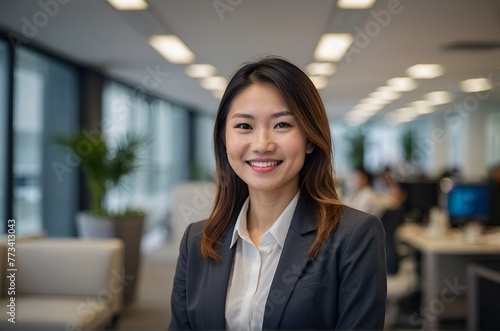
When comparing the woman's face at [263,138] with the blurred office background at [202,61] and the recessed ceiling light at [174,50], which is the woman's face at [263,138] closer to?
the blurred office background at [202,61]

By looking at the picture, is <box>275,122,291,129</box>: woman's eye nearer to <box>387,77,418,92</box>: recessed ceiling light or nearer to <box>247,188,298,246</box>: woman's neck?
<box>247,188,298,246</box>: woman's neck

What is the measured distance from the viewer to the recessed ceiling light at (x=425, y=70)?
0.98m

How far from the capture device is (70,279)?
1872 millimetres

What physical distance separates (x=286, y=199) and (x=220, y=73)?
16.0 inches

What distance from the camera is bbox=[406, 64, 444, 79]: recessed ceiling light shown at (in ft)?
3.22

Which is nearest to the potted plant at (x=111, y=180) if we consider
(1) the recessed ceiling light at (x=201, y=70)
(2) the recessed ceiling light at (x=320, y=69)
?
(1) the recessed ceiling light at (x=201, y=70)

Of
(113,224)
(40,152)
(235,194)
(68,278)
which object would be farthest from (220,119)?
(40,152)

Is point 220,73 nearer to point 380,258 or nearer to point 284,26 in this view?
point 284,26

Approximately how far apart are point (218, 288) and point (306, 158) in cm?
27

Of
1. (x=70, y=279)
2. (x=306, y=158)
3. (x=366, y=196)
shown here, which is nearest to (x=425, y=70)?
(x=306, y=158)

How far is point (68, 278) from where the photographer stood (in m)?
1.87

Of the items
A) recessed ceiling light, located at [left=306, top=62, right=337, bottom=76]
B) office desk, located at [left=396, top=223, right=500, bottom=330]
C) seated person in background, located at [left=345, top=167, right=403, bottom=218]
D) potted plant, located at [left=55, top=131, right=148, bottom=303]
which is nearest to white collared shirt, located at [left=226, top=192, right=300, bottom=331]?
recessed ceiling light, located at [left=306, top=62, right=337, bottom=76]

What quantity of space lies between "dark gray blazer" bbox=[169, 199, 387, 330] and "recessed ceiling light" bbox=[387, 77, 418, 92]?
1.00ft

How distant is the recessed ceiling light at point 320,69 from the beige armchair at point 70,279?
2.71 feet
